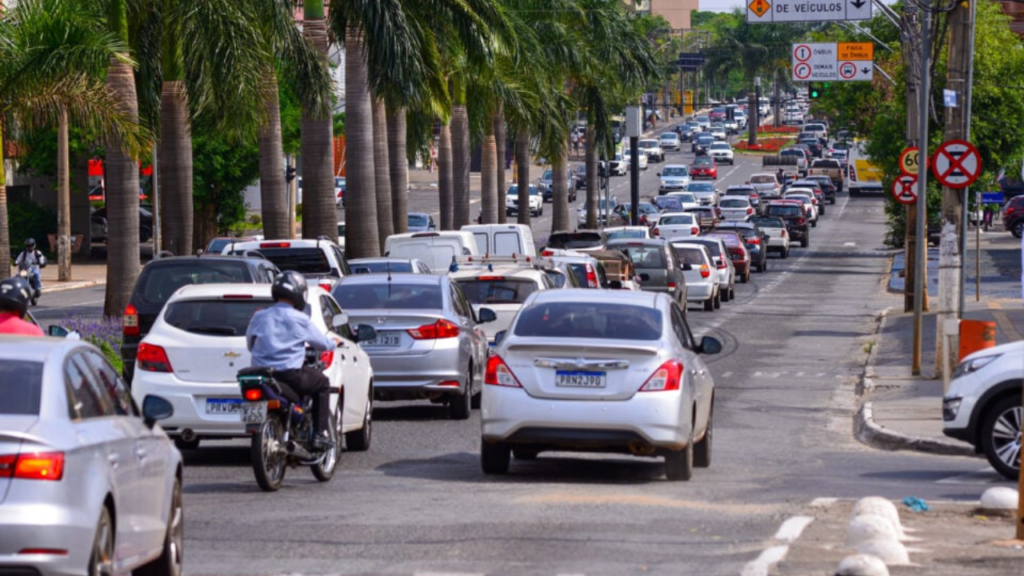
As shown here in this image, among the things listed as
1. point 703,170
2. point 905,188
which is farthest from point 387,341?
point 703,170

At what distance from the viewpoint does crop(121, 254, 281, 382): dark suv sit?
19234 mm

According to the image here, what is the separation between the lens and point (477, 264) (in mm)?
25031

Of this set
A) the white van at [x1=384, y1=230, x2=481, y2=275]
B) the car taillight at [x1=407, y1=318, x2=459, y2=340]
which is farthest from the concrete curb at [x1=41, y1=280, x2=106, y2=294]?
the car taillight at [x1=407, y1=318, x2=459, y2=340]

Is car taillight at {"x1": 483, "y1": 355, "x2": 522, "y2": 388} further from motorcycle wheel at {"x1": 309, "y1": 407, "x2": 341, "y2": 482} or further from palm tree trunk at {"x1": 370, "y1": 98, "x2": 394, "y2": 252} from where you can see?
palm tree trunk at {"x1": 370, "y1": 98, "x2": 394, "y2": 252}

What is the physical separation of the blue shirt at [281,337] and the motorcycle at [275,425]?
0.11 metres

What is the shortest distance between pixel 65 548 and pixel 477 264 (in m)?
17.8

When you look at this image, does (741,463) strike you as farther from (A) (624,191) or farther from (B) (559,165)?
(A) (624,191)

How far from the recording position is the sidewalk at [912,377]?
18344 millimetres

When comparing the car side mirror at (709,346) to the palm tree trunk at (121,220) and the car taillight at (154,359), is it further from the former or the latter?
the palm tree trunk at (121,220)

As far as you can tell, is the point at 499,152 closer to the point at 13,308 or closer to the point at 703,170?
the point at 13,308

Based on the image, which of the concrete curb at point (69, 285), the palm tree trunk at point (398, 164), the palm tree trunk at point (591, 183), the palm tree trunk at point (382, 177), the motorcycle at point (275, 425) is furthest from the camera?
the palm tree trunk at point (591, 183)

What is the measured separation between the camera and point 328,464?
14102 millimetres

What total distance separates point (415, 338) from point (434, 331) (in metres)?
0.23

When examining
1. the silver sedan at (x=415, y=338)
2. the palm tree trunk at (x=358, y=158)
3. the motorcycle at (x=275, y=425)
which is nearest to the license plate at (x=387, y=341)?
the silver sedan at (x=415, y=338)
